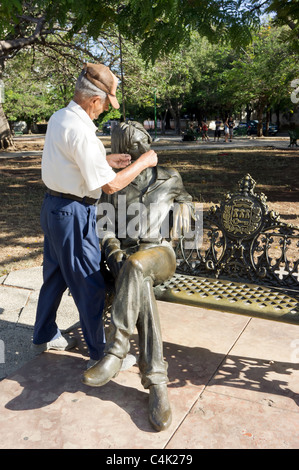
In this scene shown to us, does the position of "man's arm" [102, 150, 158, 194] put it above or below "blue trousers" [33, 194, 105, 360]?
above

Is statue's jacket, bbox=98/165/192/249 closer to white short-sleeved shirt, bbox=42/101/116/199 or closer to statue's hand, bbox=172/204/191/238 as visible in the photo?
statue's hand, bbox=172/204/191/238

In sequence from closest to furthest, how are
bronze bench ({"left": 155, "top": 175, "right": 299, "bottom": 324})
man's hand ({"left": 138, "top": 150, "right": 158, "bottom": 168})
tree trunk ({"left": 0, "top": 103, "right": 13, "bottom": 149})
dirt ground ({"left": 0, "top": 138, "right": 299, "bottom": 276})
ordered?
man's hand ({"left": 138, "top": 150, "right": 158, "bottom": 168})
bronze bench ({"left": 155, "top": 175, "right": 299, "bottom": 324})
dirt ground ({"left": 0, "top": 138, "right": 299, "bottom": 276})
tree trunk ({"left": 0, "top": 103, "right": 13, "bottom": 149})

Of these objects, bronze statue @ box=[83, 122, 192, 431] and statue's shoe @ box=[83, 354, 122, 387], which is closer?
statue's shoe @ box=[83, 354, 122, 387]

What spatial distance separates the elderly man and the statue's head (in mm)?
295

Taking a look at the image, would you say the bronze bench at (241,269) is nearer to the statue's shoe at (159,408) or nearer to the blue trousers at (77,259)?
the blue trousers at (77,259)

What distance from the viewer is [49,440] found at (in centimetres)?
247

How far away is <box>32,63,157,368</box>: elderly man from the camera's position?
8.69ft

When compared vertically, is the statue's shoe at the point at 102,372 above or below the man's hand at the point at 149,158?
below

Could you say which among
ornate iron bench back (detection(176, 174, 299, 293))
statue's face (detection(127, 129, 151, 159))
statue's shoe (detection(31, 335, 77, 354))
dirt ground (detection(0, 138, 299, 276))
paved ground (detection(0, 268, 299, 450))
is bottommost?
paved ground (detection(0, 268, 299, 450))

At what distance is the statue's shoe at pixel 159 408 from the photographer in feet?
8.35

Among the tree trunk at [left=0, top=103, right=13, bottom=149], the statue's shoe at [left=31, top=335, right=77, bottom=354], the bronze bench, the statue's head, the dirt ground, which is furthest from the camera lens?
the tree trunk at [left=0, top=103, right=13, bottom=149]

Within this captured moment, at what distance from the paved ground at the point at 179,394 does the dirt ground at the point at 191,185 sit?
8.34 ft

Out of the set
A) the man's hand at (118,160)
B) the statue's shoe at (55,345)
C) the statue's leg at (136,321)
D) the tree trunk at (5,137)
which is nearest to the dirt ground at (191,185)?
the statue's shoe at (55,345)

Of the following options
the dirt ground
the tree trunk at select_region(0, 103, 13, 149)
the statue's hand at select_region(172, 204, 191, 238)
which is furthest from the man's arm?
the tree trunk at select_region(0, 103, 13, 149)
